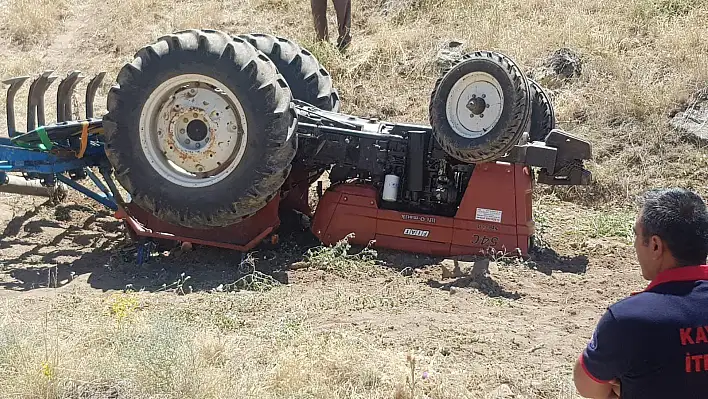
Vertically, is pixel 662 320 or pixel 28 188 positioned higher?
pixel 28 188

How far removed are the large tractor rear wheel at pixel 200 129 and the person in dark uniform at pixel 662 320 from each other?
4004 mm

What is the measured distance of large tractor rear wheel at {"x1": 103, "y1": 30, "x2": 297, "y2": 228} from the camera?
6.52 m

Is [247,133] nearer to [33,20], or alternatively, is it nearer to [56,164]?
[56,164]

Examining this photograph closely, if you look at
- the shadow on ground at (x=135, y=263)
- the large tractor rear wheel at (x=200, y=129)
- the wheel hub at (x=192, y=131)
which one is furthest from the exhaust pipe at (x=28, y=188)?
the wheel hub at (x=192, y=131)

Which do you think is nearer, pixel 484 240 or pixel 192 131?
pixel 484 240

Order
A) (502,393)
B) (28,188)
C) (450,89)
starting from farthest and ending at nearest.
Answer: (28,188) < (450,89) < (502,393)

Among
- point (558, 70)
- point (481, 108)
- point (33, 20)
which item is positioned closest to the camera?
point (481, 108)

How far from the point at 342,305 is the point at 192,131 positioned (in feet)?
6.81

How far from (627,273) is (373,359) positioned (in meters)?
2.77

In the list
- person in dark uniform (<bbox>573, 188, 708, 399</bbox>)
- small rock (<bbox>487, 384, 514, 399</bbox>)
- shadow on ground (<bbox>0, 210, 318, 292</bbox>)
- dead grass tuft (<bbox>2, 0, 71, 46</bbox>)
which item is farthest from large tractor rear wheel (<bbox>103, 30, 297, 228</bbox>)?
dead grass tuft (<bbox>2, 0, 71, 46</bbox>)

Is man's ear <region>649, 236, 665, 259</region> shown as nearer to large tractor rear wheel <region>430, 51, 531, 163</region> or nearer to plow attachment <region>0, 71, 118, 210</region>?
large tractor rear wheel <region>430, 51, 531, 163</region>

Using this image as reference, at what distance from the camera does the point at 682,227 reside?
273cm

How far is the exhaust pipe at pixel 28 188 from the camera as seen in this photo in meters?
7.79

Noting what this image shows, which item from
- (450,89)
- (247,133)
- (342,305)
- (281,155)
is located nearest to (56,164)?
(247,133)
